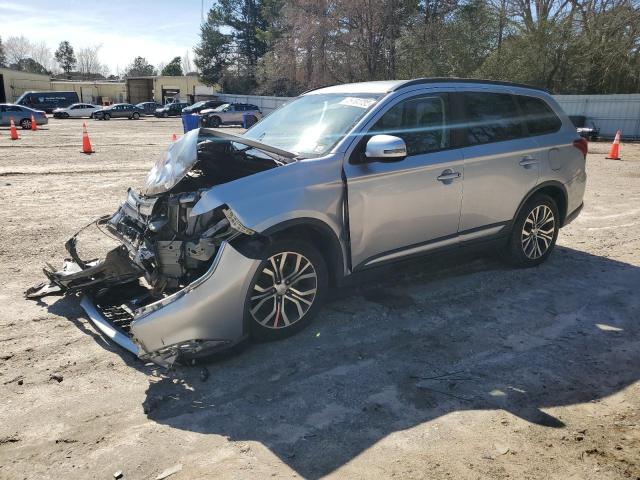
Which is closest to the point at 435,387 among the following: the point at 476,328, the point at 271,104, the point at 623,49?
the point at 476,328

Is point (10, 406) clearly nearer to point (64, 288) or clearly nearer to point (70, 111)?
point (64, 288)

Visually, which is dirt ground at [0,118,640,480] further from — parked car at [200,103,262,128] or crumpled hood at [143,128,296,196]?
parked car at [200,103,262,128]

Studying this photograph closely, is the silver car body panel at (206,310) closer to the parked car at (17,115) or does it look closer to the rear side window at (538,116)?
the rear side window at (538,116)

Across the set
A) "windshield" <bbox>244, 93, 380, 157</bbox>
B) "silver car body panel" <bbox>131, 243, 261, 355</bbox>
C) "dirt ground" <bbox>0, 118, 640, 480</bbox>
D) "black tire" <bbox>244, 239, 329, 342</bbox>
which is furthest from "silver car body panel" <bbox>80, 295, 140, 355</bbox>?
A: "windshield" <bbox>244, 93, 380, 157</bbox>

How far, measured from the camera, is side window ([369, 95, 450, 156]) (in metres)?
4.36

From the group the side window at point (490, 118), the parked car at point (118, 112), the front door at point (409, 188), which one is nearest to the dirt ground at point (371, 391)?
the front door at point (409, 188)

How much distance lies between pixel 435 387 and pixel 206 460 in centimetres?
151

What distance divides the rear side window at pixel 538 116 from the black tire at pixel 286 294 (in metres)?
3.03

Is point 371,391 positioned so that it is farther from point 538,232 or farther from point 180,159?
point 538,232

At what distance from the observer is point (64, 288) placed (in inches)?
177

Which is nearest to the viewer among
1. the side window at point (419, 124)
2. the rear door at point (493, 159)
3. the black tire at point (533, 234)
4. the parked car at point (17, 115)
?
the side window at point (419, 124)

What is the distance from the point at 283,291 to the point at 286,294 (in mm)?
43

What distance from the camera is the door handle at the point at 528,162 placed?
5203 millimetres

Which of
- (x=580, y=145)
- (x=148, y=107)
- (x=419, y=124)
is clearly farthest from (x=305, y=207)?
(x=148, y=107)
